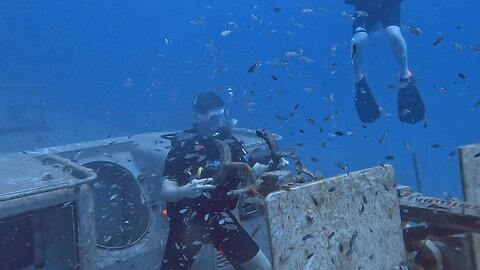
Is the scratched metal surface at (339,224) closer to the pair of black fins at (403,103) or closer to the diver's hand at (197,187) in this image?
the diver's hand at (197,187)

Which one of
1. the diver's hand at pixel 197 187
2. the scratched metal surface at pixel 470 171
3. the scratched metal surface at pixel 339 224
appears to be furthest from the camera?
the diver's hand at pixel 197 187

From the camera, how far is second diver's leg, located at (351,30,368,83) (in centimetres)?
820

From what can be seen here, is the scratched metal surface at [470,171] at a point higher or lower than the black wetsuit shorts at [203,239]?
higher

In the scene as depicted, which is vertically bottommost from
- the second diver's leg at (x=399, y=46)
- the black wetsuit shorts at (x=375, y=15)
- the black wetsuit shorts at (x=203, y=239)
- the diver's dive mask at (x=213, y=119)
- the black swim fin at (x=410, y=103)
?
the black wetsuit shorts at (x=203, y=239)

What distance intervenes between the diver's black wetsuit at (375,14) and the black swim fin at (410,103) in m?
1.12

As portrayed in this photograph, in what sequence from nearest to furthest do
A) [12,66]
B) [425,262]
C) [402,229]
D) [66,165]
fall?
1. [425,262]
2. [402,229]
3. [66,165]
4. [12,66]

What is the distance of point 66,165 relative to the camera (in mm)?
4926

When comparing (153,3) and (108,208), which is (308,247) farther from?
(153,3)

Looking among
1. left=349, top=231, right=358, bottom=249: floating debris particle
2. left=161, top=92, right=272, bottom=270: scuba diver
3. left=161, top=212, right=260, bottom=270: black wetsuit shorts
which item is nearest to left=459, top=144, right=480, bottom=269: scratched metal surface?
left=349, top=231, right=358, bottom=249: floating debris particle

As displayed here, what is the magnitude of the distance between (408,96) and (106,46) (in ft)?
367

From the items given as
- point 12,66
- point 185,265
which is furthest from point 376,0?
point 12,66

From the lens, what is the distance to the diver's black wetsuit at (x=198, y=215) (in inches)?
191

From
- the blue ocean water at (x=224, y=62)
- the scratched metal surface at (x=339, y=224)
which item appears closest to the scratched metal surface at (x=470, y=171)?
the scratched metal surface at (x=339, y=224)

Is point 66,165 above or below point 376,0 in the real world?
below
